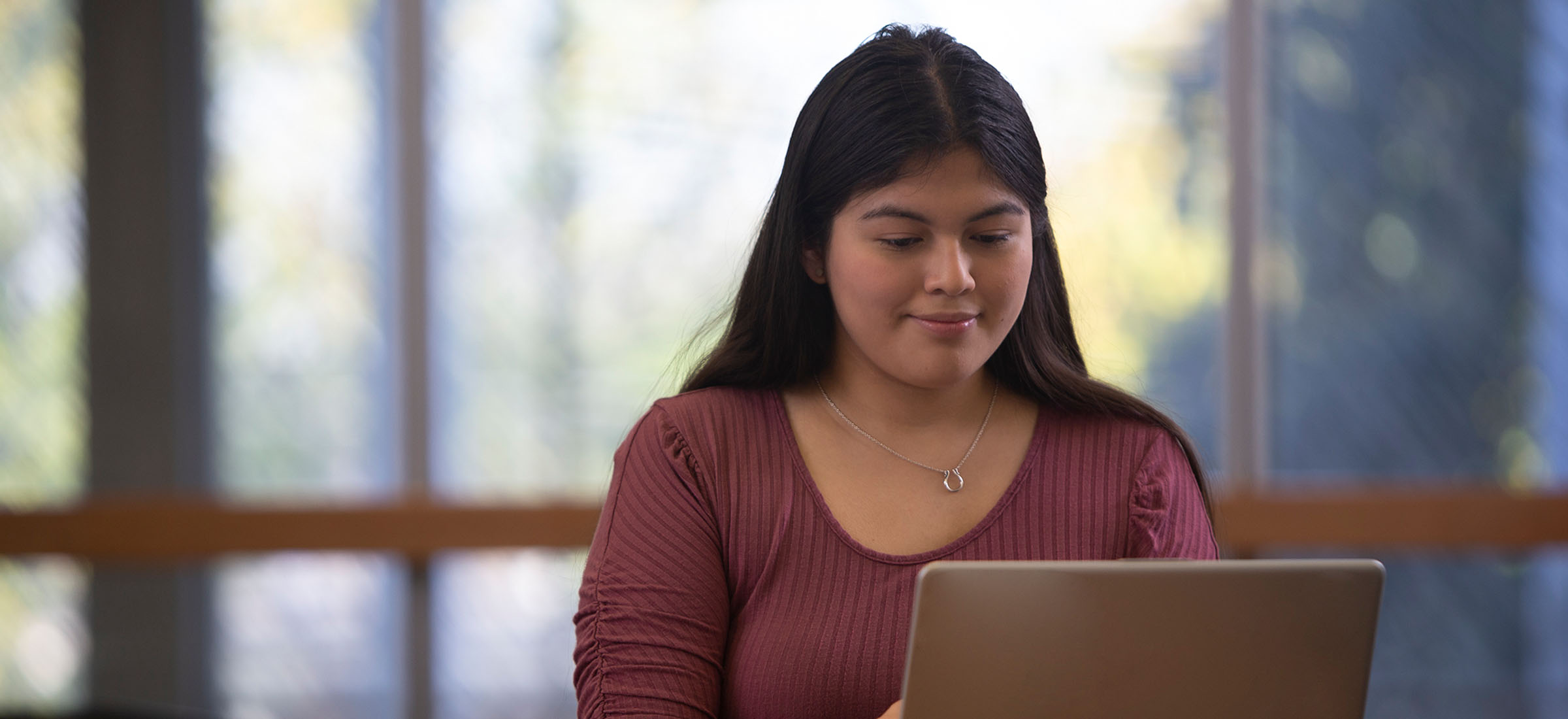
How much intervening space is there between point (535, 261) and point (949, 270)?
5.93ft

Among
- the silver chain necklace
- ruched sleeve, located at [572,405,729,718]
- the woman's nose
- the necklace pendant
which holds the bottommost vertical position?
ruched sleeve, located at [572,405,729,718]

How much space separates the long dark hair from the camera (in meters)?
1.25

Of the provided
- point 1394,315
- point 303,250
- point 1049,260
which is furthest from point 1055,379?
point 303,250

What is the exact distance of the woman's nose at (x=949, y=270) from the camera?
122 centimetres

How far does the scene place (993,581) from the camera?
883mm

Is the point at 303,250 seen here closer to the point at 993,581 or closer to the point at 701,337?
the point at 701,337

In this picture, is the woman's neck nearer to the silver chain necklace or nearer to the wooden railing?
the silver chain necklace

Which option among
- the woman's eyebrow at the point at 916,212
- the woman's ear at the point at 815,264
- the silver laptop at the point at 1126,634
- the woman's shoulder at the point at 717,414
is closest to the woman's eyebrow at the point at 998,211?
the woman's eyebrow at the point at 916,212

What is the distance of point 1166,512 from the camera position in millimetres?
1324

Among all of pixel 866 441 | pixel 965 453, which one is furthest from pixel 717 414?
pixel 965 453

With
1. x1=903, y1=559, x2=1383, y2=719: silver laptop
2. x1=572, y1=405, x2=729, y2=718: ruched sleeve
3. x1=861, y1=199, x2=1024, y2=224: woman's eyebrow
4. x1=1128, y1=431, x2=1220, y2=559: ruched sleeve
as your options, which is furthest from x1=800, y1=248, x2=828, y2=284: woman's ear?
x1=903, y1=559, x2=1383, y2=719: silver laptop

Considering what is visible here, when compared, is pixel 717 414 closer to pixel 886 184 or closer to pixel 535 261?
pixel 886 184

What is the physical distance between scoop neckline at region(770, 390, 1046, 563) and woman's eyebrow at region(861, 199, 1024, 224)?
0.26 m

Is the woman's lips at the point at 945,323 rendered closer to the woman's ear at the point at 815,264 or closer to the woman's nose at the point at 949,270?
the woman's nose at the point at 949,270
